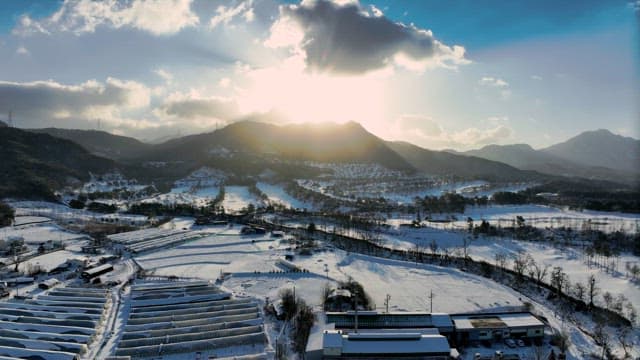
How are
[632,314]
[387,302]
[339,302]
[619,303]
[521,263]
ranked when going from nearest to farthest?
[632,314] → [339,302] → [387,302] → [619,303] → [521,263]

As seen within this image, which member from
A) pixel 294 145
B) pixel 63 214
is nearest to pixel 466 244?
pixel 63 214

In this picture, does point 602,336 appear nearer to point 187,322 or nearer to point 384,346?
point 384,346

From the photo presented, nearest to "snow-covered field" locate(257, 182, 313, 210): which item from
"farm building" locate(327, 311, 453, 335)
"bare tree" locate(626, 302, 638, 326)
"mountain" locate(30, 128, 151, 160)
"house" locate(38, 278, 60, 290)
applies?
"house" locate(38, 278, 60, 290)

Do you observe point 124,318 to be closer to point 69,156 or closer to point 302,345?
point 302,345

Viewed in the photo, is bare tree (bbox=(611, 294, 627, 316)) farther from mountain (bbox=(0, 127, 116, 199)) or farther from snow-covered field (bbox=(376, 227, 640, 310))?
mountain (bbox=(0, 127, 116, 199))

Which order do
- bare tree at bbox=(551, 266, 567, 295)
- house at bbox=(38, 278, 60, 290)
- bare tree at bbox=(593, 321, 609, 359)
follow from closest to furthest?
bare tree at bbox=(593, 321, 609, 359) → house at bbox=(38, 278, 60, 290) → bare tree at bbox=(551, 266, 567, 295)

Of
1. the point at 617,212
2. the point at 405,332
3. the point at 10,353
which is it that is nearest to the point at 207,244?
the point at 10,353
